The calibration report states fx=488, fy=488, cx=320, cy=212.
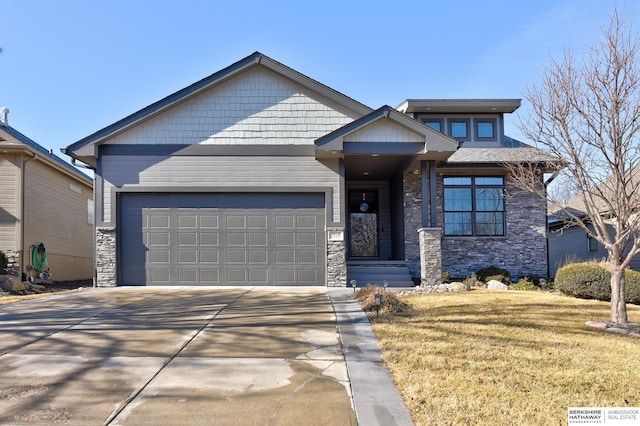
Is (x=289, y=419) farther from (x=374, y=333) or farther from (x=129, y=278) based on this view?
(x=129, y=278)

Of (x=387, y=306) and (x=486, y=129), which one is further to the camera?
(x=486, y=129)

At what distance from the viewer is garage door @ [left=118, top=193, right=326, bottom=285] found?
1347cm

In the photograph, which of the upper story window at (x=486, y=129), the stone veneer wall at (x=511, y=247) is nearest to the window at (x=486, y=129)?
the upper story window at (x=486, y=129)

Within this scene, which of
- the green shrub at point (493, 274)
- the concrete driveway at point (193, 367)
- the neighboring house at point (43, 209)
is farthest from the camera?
the neighboring house at point (43, 209)

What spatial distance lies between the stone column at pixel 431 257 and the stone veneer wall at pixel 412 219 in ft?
3.99

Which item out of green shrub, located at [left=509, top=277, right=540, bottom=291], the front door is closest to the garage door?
the front door

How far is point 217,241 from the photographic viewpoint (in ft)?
44.3

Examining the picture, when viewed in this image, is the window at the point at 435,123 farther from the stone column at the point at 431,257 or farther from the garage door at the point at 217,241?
the garage door at the point at 217,241

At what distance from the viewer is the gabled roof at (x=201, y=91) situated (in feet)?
43.7

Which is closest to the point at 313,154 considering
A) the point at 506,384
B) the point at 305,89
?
the point at 305,89

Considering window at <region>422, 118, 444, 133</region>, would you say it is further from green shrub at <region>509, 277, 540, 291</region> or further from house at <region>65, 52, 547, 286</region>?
green shrub at <region>509, 277, 540, 291</region>

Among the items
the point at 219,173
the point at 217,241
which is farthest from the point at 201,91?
the point at 217,241

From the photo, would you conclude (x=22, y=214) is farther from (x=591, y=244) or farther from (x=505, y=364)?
(x=591, y=244)

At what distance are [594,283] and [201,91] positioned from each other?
36.8 feet
